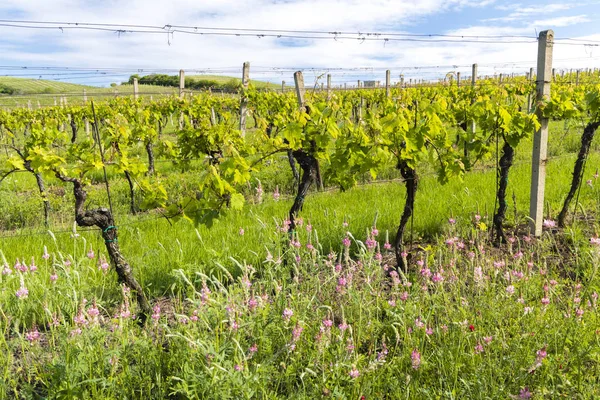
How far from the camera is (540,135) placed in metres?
4.97

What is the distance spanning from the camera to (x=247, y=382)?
1.98m

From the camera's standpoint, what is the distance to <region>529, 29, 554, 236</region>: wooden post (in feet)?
15.7

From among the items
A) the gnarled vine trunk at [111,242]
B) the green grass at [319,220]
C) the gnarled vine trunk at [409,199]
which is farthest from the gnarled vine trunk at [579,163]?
the gnarled vine trunk at [111,242]

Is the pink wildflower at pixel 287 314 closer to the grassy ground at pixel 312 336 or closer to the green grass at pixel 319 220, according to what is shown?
the grassy ground at pixel 312 336

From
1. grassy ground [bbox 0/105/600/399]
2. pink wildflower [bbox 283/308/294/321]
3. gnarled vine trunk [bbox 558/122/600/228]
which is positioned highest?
gnarled vine trunk [bbox 558/122/600/228]

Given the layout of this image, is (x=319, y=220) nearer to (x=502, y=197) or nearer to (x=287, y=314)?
(x=502, y=197)

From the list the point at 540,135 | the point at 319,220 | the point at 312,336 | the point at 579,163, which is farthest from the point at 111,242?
the point at 579,163

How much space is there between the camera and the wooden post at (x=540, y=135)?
4.77 m

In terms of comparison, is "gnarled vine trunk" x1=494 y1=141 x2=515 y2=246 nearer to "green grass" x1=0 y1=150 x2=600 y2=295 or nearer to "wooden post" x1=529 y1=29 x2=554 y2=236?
"green grass" x1=0 y1=150 x2=600 y2=295

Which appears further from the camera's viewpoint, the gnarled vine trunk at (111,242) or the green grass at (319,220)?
the green grass at (319,220)

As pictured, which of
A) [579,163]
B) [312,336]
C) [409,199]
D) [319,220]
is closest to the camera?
[312,336]

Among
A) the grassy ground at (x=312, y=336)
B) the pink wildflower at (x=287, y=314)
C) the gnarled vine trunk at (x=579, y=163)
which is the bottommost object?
the grassy ground at (x=312, y=336)

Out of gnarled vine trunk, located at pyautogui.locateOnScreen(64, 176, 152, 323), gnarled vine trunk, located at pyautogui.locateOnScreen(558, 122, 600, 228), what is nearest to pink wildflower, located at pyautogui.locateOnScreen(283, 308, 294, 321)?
gnarled vine trunk, located at pyautogui.locateOnScreen(64, 176, 152, 323)

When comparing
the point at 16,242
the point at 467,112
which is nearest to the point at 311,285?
the point at 467,112
